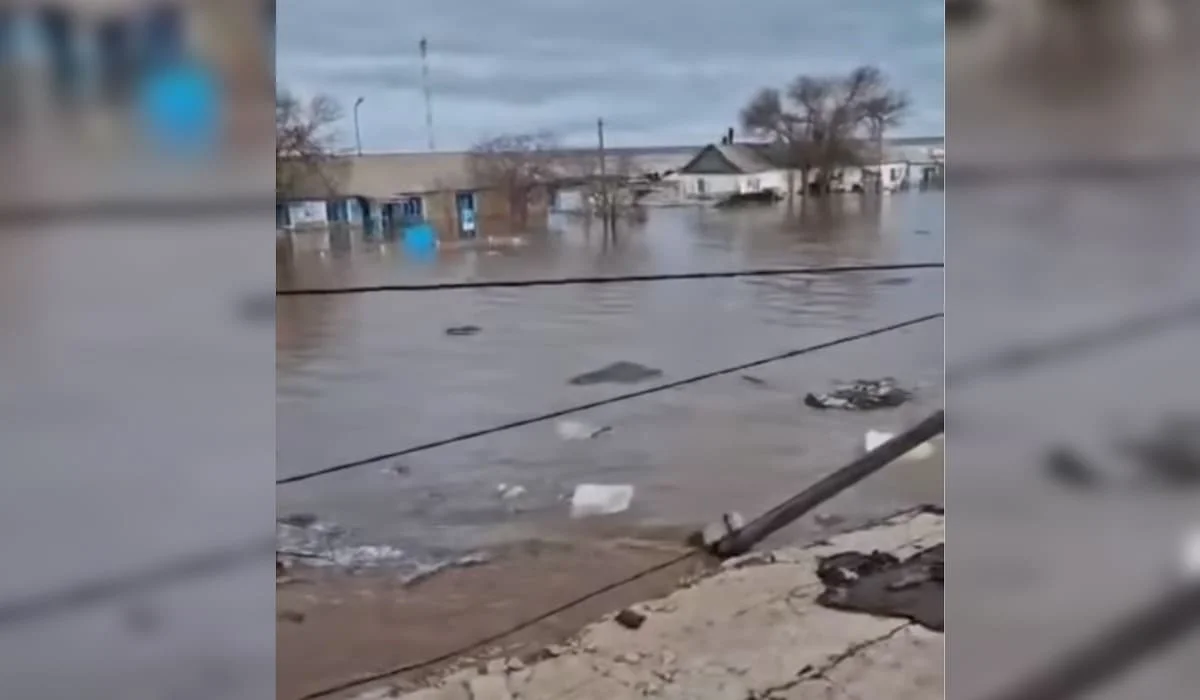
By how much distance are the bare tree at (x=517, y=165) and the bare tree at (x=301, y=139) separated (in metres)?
0.18

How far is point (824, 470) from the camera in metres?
1.59

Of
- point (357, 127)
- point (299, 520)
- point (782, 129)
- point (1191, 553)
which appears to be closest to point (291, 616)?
point (299, 520)

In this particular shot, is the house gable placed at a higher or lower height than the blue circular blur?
lower

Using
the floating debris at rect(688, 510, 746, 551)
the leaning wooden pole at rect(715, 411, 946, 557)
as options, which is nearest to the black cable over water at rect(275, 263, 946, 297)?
the leaning wooden pole at rect(715, 411, 946, 557)

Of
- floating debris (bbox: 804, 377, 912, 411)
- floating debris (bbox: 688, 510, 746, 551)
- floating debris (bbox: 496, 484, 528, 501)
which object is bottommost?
floating debris (bbox: 688, 510, 746, 551)

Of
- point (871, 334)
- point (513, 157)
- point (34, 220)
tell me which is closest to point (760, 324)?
point (871, 334)

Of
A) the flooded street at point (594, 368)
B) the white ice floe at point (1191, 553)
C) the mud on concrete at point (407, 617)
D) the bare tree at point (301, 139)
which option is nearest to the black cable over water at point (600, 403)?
the flooded street at point (594, 368)

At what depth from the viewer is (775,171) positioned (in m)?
1.62

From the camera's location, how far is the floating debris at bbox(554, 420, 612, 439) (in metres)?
1.56

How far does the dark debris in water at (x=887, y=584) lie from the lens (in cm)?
159

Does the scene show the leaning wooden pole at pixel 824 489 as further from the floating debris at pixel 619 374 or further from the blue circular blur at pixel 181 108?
the blue circular blur at pixel 181 108

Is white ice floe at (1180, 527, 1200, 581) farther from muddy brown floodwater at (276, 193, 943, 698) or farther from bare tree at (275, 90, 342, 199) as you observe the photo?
bare tree at (275, 90, 342, 199)

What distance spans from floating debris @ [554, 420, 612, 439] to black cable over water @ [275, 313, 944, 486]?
1 cm

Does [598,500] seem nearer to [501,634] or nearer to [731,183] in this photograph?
[501,634]
